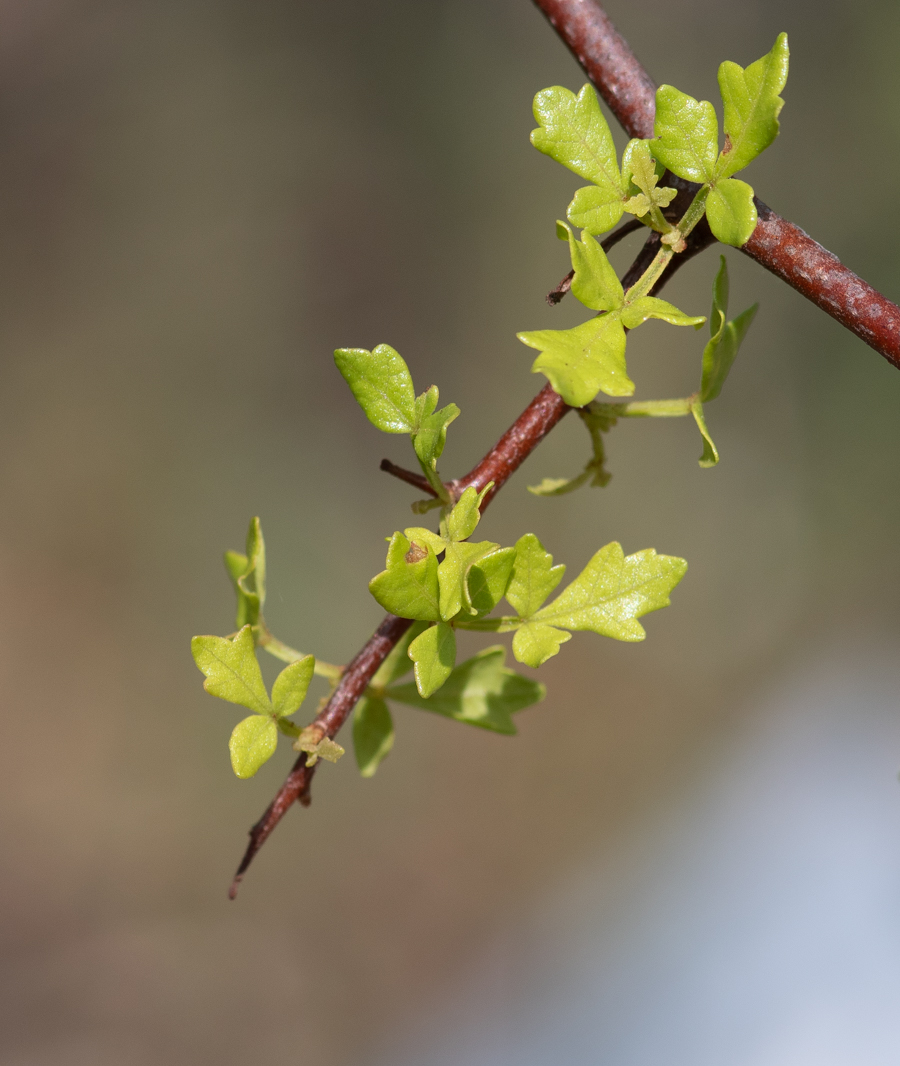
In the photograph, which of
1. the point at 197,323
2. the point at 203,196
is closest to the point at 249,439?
the point at 197,323

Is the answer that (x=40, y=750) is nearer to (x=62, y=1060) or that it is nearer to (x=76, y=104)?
(x=62, y=1060)

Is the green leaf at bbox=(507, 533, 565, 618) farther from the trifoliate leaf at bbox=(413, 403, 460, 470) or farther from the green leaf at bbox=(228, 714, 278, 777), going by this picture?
the green leaf at bbox=(228, 714, 278, 777)

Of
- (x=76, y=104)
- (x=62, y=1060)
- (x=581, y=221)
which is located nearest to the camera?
(x=581, y=221)

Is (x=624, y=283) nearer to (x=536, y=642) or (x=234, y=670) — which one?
(x=536, y=642)

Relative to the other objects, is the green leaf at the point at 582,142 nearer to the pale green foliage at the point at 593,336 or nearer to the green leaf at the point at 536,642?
the pale green foliage at the point at 593,336

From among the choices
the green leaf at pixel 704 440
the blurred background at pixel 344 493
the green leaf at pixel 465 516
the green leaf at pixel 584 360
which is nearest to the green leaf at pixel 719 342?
the green leaf at pixel 704 440

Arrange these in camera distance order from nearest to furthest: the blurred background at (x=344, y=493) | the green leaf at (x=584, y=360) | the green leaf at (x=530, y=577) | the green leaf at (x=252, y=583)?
the green leaf at (x=584, y=360), the green leaf at (x=530, y=577), the green leaf at (x=252, y=583), the blurred background at (x=344, y=493)
